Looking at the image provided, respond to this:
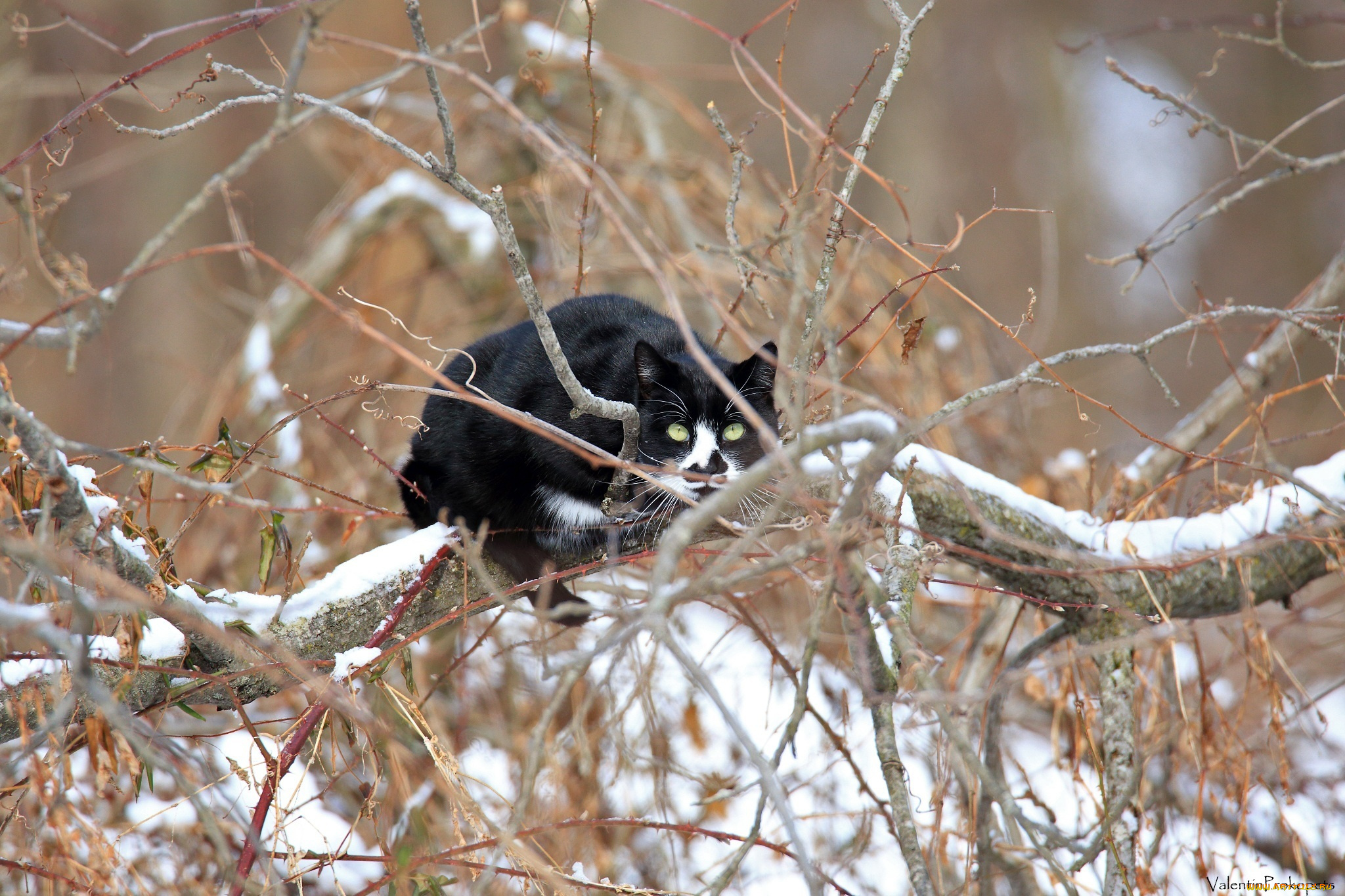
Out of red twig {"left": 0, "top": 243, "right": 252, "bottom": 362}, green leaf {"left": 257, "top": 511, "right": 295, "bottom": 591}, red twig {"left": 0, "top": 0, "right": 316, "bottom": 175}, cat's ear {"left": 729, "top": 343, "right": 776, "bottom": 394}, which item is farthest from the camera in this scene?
cat's ear {"left": 729, "top": 343, "right": 776, "bottom": 394}

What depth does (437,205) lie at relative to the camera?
13.3 feet

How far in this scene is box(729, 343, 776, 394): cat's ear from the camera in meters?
2.45

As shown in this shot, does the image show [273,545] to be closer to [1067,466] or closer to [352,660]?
[352,660]

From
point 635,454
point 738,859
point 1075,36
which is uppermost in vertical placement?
point 1075,36

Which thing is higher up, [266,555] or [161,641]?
[266,555]

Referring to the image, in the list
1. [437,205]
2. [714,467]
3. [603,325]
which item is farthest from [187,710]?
[437,205]

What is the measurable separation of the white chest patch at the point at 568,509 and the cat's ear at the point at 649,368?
0.33 meters

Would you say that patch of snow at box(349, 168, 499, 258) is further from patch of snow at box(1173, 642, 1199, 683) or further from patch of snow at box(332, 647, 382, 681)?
patch of snow at box(1173, 642, 1199, 683)

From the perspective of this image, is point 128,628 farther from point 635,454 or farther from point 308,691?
point 635,454

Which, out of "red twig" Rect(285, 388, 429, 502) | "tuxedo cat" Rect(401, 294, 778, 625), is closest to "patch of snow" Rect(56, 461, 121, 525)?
"red twig" Rect(285, 388, 429, 502)

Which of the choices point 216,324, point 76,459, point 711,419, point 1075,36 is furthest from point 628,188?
point 1075,36

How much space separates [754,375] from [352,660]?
1.24 meters

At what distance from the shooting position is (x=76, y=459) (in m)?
2.01

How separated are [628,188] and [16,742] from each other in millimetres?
2852
